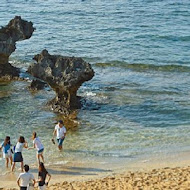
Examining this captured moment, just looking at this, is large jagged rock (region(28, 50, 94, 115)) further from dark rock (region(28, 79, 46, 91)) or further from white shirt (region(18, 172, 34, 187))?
white shirt (region(18, 172, 34, 187))

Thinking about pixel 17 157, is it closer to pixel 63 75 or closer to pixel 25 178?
pixel 25 178

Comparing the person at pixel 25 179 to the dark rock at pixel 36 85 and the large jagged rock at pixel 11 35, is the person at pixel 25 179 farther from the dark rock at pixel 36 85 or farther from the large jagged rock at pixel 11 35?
the large jagged rock at pixel 11 35

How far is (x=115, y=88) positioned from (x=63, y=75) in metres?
5.24

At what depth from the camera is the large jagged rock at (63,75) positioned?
993 inches

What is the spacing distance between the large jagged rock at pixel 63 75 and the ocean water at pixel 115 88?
2.73 feet

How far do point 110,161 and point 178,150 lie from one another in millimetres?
3141

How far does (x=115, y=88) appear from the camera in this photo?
2980 centimetres

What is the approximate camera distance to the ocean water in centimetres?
2153

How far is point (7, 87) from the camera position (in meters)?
30.1

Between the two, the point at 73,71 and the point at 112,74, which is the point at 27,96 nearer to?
the point at 73,71

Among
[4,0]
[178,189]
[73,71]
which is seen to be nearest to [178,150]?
[178,189]

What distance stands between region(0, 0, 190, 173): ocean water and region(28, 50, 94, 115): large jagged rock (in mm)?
833

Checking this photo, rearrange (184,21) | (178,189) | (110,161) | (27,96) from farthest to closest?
(184,21) → (27,96) → (110,161) → (178,189)

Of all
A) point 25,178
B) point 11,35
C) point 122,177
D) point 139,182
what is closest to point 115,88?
point 11,35
